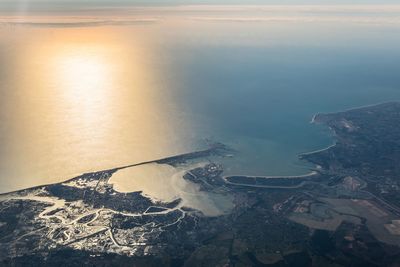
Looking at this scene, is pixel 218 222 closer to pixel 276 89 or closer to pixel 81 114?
pixel 81 114

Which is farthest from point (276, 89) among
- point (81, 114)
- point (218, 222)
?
point (218, 222)

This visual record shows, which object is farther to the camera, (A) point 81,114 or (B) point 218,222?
(A) point 81,114

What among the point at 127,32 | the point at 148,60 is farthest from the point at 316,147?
the point at 127,32

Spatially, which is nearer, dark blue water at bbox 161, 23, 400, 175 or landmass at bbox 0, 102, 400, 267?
landmass at bbox 0, 102, 400, 267

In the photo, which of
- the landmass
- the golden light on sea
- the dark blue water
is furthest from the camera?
the dark blue water

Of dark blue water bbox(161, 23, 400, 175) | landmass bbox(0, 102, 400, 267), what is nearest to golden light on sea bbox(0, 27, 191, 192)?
landmass bbox(0, 102, 400, 267)

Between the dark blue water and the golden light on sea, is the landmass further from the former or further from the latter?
the dark blue water

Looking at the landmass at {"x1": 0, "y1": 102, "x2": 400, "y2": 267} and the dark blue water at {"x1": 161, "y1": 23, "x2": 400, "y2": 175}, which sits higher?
the dark blue water at {"x1": 161, "y1": 23, "x2": 400, "y2": 175}

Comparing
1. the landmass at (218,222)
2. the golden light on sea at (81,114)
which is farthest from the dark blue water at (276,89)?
the golden light on sea at (81,114)

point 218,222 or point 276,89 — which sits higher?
point 276,89
